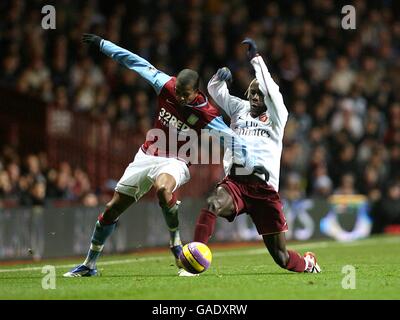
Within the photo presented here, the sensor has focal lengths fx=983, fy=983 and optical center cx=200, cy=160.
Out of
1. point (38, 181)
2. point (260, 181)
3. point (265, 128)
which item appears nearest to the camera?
point (260, 181)

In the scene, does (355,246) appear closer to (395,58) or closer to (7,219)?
(7,219)

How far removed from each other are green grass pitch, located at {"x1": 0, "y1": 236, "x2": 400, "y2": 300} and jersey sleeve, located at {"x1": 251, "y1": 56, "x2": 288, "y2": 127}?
1.70 m

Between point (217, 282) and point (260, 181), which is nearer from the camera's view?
point (217, 282)

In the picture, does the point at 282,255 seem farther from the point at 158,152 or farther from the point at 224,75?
the point at 224,75

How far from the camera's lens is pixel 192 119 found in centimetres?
1048

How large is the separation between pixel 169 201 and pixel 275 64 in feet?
41.7

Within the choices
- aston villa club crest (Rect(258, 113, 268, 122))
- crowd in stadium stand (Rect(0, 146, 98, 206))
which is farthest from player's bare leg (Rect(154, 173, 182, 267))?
crowd in stadium stand (Rect(0, 146, 98, 206))

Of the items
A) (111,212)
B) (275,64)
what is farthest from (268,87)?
(275,64)

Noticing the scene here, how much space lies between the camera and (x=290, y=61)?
23.1 meters

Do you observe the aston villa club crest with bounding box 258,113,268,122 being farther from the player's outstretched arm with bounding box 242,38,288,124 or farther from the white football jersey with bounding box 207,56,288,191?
the player's outstretched arm with bounding box 242,38,288,124

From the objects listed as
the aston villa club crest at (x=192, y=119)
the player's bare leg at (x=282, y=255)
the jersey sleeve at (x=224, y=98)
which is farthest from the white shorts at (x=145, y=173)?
the player's bare leg at (x=282, y=255)

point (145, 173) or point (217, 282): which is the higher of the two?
point (145, 173)

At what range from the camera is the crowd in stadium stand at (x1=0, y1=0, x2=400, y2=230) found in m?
19.3

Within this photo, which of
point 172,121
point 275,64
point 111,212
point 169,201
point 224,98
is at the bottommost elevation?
point 111,212
